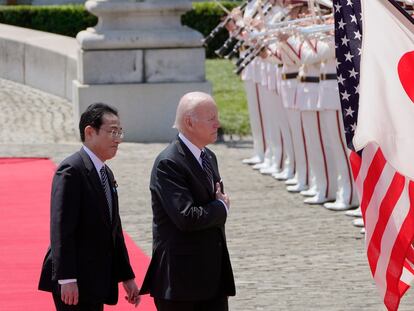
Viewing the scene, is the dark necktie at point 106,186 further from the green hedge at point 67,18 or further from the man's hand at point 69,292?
the green hedge at point 67,18

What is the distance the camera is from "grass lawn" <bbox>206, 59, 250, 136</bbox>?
18.6 meters

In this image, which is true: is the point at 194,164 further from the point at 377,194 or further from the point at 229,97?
the point at 229,97

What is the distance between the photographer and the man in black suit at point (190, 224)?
643 centimetres

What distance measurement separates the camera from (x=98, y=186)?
6637 mm

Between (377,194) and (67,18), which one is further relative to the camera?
(67,18)

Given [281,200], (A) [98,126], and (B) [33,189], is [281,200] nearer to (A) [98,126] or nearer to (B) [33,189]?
(B) [33,189]

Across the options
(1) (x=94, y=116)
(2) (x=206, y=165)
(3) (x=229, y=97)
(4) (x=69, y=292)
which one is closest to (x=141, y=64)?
(3) (x=229, y=97)

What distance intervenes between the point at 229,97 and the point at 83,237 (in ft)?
51.7

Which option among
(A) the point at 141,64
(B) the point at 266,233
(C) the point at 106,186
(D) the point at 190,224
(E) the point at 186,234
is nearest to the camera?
(D) the point at 190,224

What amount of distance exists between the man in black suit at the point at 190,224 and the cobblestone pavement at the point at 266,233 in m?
2.36

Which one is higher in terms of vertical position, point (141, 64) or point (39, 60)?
point (141, 64)

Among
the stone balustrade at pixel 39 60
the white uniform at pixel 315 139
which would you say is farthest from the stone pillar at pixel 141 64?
the white uniform at pixel 315 139

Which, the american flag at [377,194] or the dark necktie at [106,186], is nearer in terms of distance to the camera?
the dark necktie at [106,186]

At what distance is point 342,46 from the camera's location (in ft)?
23.1
